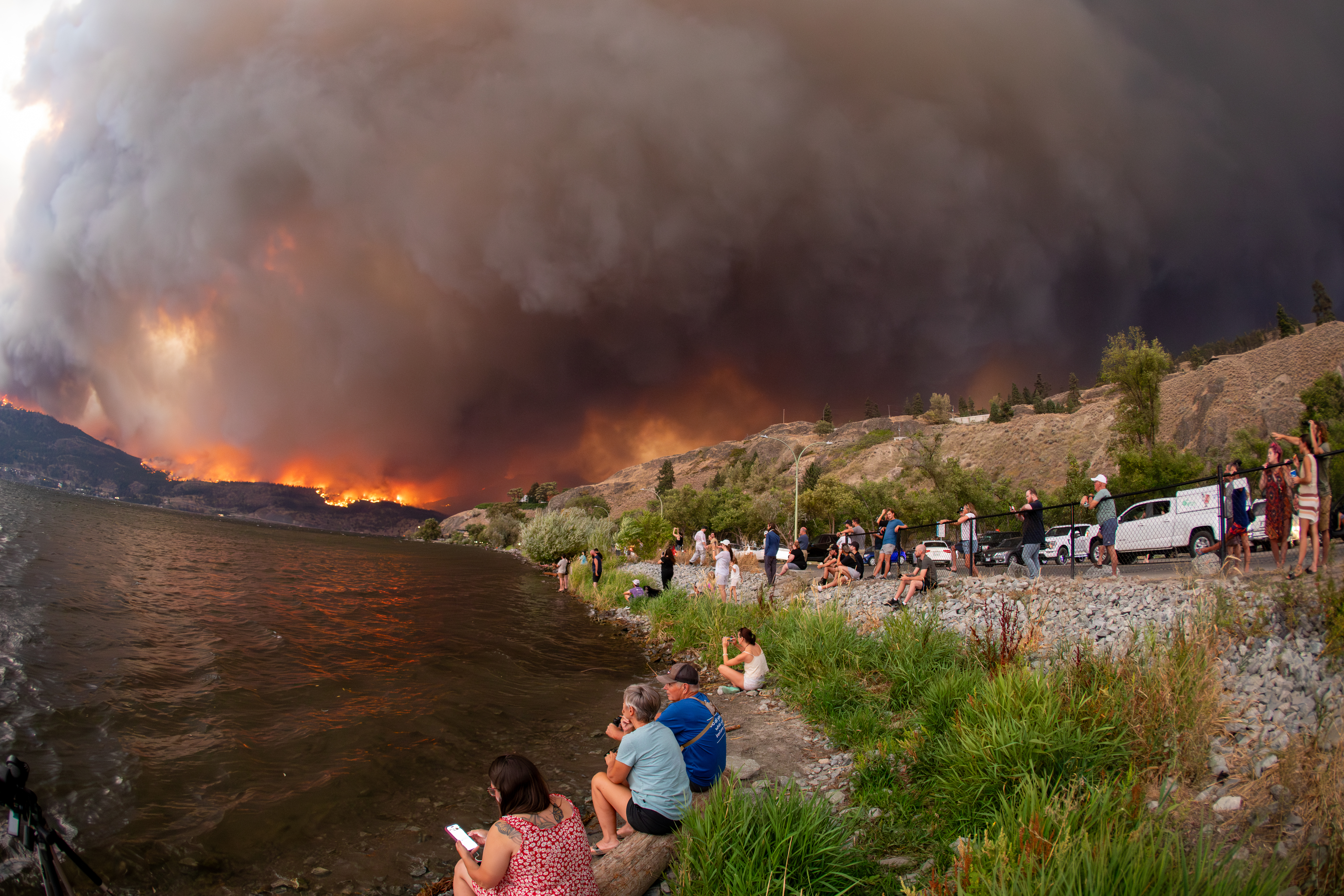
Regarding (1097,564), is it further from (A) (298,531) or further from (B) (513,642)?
(A) (298,531)

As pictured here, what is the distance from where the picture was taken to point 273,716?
35.4 feet

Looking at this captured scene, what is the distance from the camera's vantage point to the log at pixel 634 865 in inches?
186

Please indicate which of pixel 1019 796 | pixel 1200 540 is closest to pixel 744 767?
pixel 1019 796

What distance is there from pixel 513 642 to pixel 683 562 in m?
24.9

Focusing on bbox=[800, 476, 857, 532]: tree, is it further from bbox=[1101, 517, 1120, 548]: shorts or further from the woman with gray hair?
the woman with gray hair

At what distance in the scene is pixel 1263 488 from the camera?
10.5 metres

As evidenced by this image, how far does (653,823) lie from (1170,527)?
20.1m

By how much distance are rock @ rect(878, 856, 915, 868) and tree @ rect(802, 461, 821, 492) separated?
89.4 m

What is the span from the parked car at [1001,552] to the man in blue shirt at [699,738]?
2532cm

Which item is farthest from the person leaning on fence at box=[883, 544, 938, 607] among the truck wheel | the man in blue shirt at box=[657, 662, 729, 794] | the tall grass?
the tall grass

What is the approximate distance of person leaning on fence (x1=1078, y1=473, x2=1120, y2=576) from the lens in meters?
12.7

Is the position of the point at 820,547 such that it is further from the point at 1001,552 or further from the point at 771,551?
the point at 771,551

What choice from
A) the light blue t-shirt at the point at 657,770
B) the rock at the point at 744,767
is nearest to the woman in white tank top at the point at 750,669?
the rock at the point at 744,767

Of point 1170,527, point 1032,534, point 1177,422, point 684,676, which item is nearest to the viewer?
point 684,676
